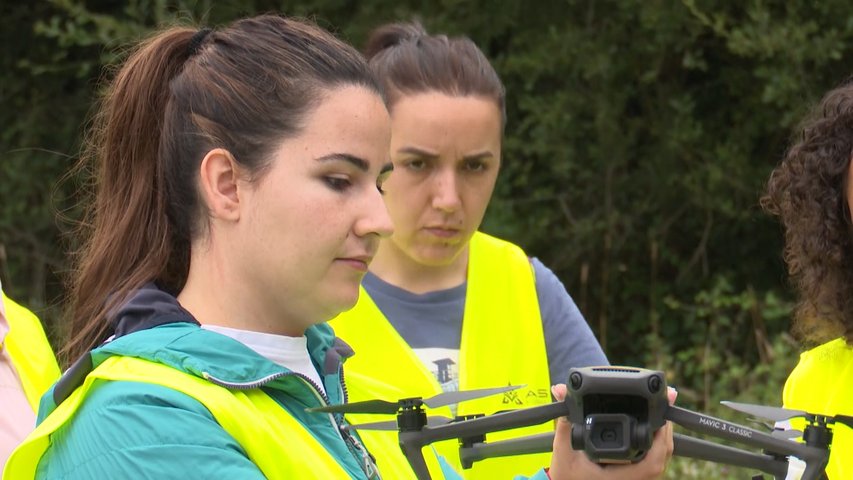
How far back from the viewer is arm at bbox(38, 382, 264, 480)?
1698mm

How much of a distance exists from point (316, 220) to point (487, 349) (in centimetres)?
123

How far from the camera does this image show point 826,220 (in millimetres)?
2830

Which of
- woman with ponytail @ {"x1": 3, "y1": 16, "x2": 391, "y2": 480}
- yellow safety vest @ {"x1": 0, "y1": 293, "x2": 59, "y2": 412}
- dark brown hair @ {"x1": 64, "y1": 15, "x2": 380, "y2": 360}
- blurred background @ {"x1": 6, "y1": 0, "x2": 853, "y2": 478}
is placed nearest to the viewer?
woman with ponytail @ {"x1": 3, "y1": 16, "x2": 391, "y2": 480}

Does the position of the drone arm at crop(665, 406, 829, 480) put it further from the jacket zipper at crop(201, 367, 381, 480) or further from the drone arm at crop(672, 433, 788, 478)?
the jacket zipper at crop(201, 367, 381, 480)

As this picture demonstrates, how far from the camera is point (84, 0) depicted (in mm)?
6969

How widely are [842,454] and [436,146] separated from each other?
1098 mm

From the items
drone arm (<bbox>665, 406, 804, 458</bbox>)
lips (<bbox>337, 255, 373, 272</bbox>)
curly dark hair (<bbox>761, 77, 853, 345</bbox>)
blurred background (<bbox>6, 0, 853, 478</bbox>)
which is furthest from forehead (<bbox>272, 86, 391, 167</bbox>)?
blurred background (<bbox>6, 0, 853, 478</bbox>)

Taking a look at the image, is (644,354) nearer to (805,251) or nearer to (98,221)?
(805,251)

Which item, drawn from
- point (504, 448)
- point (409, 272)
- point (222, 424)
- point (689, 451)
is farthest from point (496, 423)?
point (409, 272)

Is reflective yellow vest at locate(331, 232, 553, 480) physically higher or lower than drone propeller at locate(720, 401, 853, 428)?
lower

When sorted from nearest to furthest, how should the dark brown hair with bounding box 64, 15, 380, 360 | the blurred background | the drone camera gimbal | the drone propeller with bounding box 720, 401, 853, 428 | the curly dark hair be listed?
the drone camera gimbal → the drone propeller with bounding box 720, 401, 853, 428 → the dark brown hair with bounding box 64, 15, 380, 360 → the curly dark hair → the blurred background

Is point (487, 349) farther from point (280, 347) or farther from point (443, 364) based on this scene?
point (280, 347)

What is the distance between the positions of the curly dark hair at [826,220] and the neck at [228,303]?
4.47 feet

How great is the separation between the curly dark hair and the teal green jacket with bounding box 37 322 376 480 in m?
1.43
